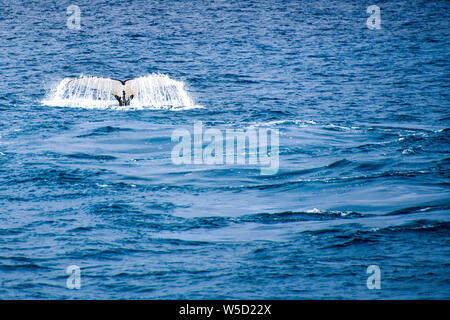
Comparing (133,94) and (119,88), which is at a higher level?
(119,88)

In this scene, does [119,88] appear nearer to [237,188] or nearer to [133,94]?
[133,94]

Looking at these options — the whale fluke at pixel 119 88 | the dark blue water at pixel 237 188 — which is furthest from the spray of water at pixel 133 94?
the dark blue water at pixel 237 188

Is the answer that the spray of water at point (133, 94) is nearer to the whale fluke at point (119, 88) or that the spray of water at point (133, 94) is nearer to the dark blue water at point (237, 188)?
the whale fluke at point (119, 88)

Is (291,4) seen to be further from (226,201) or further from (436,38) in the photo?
(226,201)

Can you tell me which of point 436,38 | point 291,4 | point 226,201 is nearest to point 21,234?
point 226,201

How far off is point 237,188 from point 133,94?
13.7 m

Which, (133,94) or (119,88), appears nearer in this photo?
(119,88)

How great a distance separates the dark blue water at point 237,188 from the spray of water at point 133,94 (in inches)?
38.9

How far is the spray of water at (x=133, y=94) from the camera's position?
33.6 metres

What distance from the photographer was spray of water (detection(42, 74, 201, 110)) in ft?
110

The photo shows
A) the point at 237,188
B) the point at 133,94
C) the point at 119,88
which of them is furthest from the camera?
the point at 133,94

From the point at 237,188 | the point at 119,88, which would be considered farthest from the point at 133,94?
the point at 237,188

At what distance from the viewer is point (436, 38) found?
60188 mm

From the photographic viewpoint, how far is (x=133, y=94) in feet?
112
